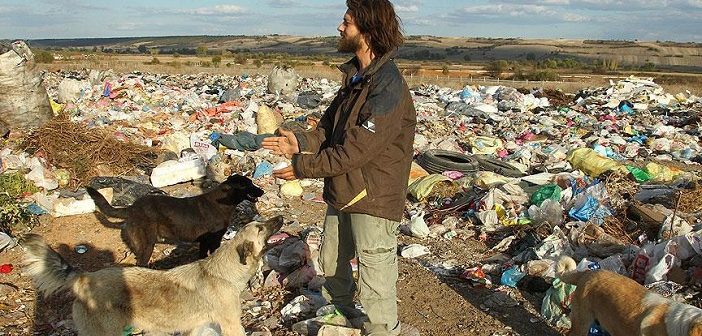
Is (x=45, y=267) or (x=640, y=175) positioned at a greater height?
(x=45, y=267)

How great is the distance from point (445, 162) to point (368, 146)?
567 centimetres

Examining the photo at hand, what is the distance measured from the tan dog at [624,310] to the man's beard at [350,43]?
77.8 inches

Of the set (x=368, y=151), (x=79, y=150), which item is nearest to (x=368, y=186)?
(x=368, y=151)

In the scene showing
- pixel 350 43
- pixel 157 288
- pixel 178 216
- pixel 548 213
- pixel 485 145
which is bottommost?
pixel 485 145

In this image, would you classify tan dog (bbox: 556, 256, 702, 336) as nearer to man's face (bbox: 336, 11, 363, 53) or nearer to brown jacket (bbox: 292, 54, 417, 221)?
brown jacket (bbox: 292, 54, 417, 221)

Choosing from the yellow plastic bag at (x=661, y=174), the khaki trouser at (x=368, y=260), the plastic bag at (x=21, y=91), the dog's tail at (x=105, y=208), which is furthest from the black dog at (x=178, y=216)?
the yellow plastic bag at (x=661, y=174)

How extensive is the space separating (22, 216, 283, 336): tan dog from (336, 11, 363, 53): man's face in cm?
125

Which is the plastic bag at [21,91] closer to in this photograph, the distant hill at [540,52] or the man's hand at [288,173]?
the man's hand at [288,173]

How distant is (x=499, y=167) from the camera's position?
338 inches

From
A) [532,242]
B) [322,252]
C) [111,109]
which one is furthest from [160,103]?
[322,252]

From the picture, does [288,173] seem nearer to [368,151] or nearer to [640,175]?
[368,151]

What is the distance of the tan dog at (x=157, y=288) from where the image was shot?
3.14 meters

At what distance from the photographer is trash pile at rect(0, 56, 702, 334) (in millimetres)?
4621

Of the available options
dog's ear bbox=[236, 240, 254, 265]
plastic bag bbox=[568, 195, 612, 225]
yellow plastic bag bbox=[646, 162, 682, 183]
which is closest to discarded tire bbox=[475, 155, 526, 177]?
yellow plastic bag bbox=[646, 162, 682, 183]
